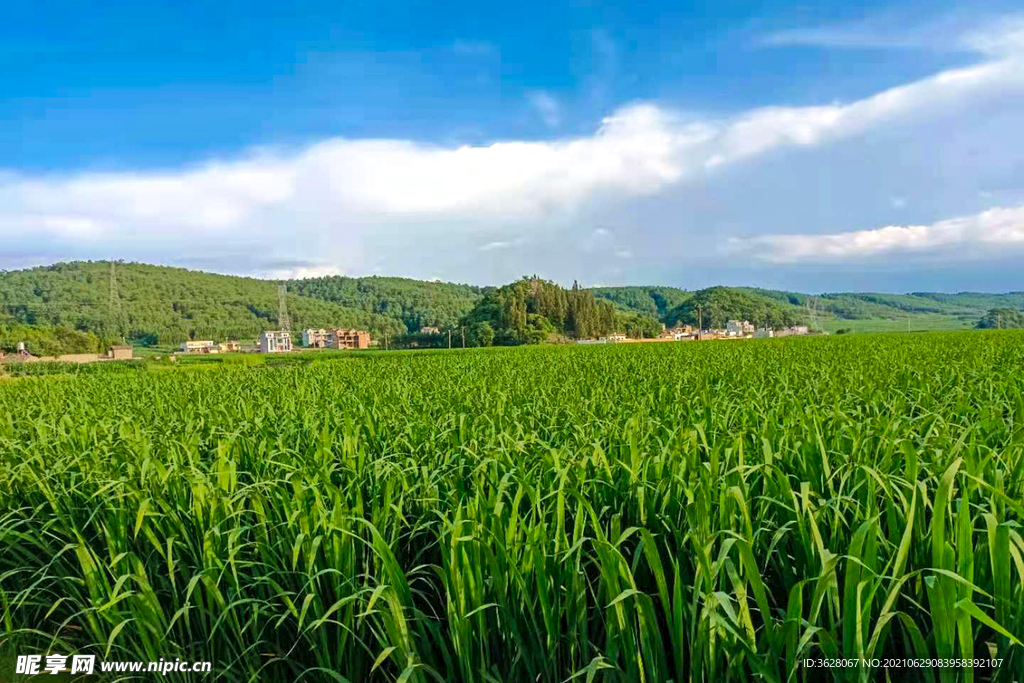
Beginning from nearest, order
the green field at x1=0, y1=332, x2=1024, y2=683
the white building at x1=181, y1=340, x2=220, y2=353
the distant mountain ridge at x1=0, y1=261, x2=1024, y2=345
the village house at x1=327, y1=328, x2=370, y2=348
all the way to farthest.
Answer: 1. the green field at x1=0, y1=332, x2=1024, y2=683
2. the white building at x1=181, y1=340, x2=220, y2=353
3. the distant mountain ridge at x1=0, y1=261, x2=1024, y2=345
4. the village house at x1=327, y1=328, x2=370, y2=348

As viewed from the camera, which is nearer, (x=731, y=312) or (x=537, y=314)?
(x=537, y=314)

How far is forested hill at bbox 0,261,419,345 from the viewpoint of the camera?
10325 centimetres

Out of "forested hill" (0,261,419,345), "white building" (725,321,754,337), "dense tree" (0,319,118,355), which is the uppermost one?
"forested hill" (0,261,419,345)

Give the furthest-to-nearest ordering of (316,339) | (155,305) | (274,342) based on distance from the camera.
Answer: (155,305) < (316,339) < (274,342)

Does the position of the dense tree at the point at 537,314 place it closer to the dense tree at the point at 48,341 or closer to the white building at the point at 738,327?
the white building at the point at 738,327

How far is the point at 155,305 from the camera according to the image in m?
124

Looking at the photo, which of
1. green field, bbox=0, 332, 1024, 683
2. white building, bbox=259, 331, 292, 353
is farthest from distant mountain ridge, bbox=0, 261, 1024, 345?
green field, bbox=0, 332, 1024, 683

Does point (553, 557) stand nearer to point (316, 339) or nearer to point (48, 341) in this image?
point (48, 341)

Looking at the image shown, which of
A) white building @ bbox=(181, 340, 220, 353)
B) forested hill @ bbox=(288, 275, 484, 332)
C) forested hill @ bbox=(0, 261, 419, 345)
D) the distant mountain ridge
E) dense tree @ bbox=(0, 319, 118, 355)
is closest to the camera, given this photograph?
dense tree @ bbox=(0, 319, 118, 355)

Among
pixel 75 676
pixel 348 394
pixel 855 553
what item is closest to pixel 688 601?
pixel 855 553

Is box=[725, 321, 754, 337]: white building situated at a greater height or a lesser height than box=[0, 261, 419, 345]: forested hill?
lesser

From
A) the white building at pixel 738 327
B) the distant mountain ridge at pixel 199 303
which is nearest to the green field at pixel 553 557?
the distant mountain ridge at pixel 199 303

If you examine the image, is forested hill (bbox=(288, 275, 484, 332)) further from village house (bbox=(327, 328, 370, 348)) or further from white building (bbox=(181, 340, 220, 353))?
white building (bbox=(181, 340, 220, 353))

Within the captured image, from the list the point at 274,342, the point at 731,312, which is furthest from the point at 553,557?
the point at 731,312
